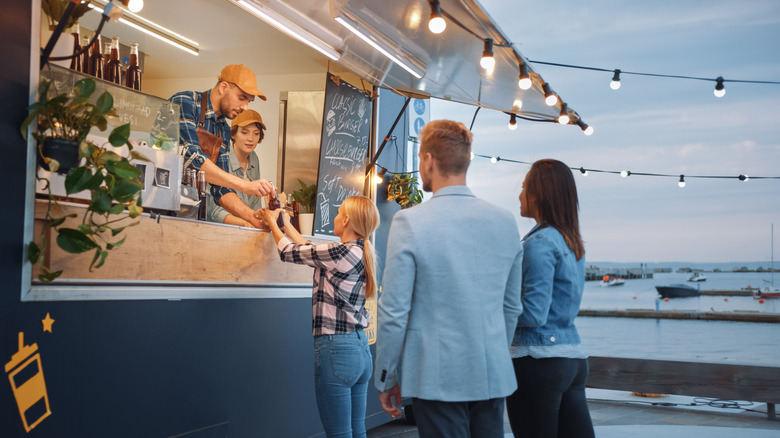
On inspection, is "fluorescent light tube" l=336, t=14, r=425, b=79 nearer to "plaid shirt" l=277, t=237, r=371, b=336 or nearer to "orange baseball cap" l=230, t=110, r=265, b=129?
"orange baseball cap" l=230, t=110, r=265, b=129

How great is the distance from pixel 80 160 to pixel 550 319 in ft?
5.52

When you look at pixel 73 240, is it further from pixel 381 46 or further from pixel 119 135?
pixel 381 46

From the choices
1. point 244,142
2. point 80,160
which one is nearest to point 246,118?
point 244,142

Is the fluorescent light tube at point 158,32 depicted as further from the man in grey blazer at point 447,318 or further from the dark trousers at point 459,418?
the dark trousers at point 459,418

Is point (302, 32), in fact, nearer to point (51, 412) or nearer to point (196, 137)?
point (196, 137)

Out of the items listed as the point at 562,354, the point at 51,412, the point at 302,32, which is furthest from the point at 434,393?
the point at 302,32

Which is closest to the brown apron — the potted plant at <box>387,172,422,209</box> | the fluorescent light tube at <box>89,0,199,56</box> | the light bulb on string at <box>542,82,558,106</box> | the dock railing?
the fluorescent light tube at <box>89,0,199,56</box>

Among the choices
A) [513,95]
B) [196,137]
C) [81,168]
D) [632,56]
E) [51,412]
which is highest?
[632,56]

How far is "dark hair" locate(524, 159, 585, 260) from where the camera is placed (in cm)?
215

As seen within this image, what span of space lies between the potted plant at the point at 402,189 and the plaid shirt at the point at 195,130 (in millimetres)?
1673

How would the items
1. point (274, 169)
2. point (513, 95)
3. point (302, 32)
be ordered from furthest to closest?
point (274, 169) < point (513, 95) < point (302, 32)

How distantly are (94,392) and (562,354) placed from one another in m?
1.73

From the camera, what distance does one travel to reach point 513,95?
16.1ft

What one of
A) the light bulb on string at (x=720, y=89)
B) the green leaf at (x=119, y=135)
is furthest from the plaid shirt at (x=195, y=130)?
the light bulb on string at (x=720, y=89)
